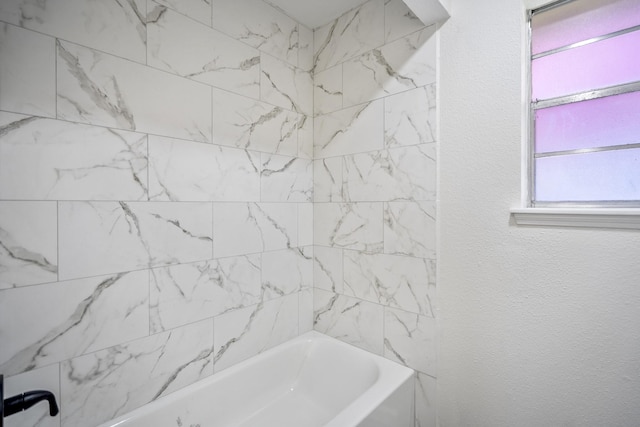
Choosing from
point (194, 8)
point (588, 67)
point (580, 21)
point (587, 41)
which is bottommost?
point (588, 67)

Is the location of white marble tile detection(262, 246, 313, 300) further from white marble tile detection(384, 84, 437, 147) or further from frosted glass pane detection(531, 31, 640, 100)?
frosted glass pane detection(531, 31, 640, 100)

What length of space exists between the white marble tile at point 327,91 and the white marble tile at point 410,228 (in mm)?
817

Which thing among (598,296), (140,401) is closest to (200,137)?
(140,401)

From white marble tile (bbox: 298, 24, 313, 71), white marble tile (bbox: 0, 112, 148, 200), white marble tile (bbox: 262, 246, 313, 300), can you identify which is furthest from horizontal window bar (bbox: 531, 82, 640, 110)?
white marble tile (bbox: 0, 112, 148, 200)

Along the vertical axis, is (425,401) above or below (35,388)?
below

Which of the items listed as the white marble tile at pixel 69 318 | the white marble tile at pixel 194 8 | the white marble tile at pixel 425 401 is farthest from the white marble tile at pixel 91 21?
the white marble tile at pixel 425 401

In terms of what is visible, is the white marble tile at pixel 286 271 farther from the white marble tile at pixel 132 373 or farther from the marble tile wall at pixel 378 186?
the white marble tile at pixel 132 373

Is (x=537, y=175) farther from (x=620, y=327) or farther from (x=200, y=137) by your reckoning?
(x=200, y=137)

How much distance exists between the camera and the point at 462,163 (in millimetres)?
1481

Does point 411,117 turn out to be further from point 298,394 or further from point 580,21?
point 298,394

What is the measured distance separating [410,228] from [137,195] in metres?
1.39

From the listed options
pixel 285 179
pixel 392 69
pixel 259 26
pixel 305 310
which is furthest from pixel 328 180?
pixel 259 26

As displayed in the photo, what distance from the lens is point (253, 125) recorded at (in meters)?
1.74

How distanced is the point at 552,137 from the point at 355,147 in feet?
3.30
